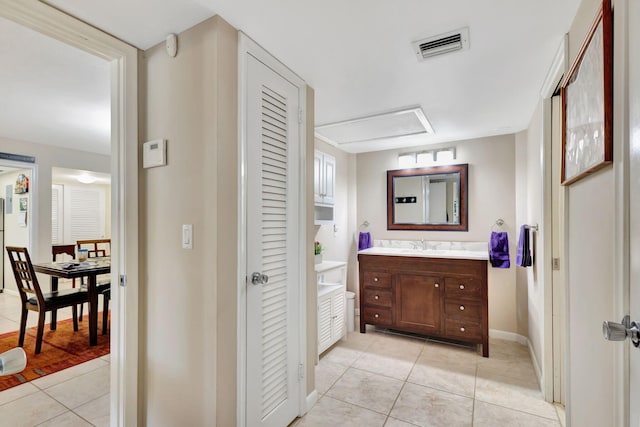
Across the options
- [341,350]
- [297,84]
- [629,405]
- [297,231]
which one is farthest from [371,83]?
[341,350]

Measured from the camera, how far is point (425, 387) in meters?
2.35

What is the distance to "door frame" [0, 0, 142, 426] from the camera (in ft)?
5.27

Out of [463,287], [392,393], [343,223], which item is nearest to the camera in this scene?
[392,393]

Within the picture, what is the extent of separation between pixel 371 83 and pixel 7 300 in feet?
19.6

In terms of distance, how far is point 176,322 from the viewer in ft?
5.07

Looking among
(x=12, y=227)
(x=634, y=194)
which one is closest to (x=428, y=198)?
(x=634, y=194)

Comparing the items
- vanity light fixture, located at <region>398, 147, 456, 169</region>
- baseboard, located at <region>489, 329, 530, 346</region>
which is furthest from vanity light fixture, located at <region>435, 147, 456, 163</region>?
baseboard, located at <region>489, 329, 530, 346</region>

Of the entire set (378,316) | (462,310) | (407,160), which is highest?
(407,160)

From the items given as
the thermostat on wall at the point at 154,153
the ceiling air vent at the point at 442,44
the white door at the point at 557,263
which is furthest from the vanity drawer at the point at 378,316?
the thermostat on wall at the point at 154,153

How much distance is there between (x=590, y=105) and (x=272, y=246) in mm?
1565

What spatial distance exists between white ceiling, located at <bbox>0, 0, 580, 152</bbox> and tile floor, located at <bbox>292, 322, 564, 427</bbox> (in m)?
2.19

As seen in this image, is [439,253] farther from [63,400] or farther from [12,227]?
[12,227]

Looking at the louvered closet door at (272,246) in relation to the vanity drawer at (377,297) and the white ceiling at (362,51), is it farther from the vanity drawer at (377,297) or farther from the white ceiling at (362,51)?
the vanity drawer at (377,297)

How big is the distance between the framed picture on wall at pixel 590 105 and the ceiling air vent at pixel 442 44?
0.51m
